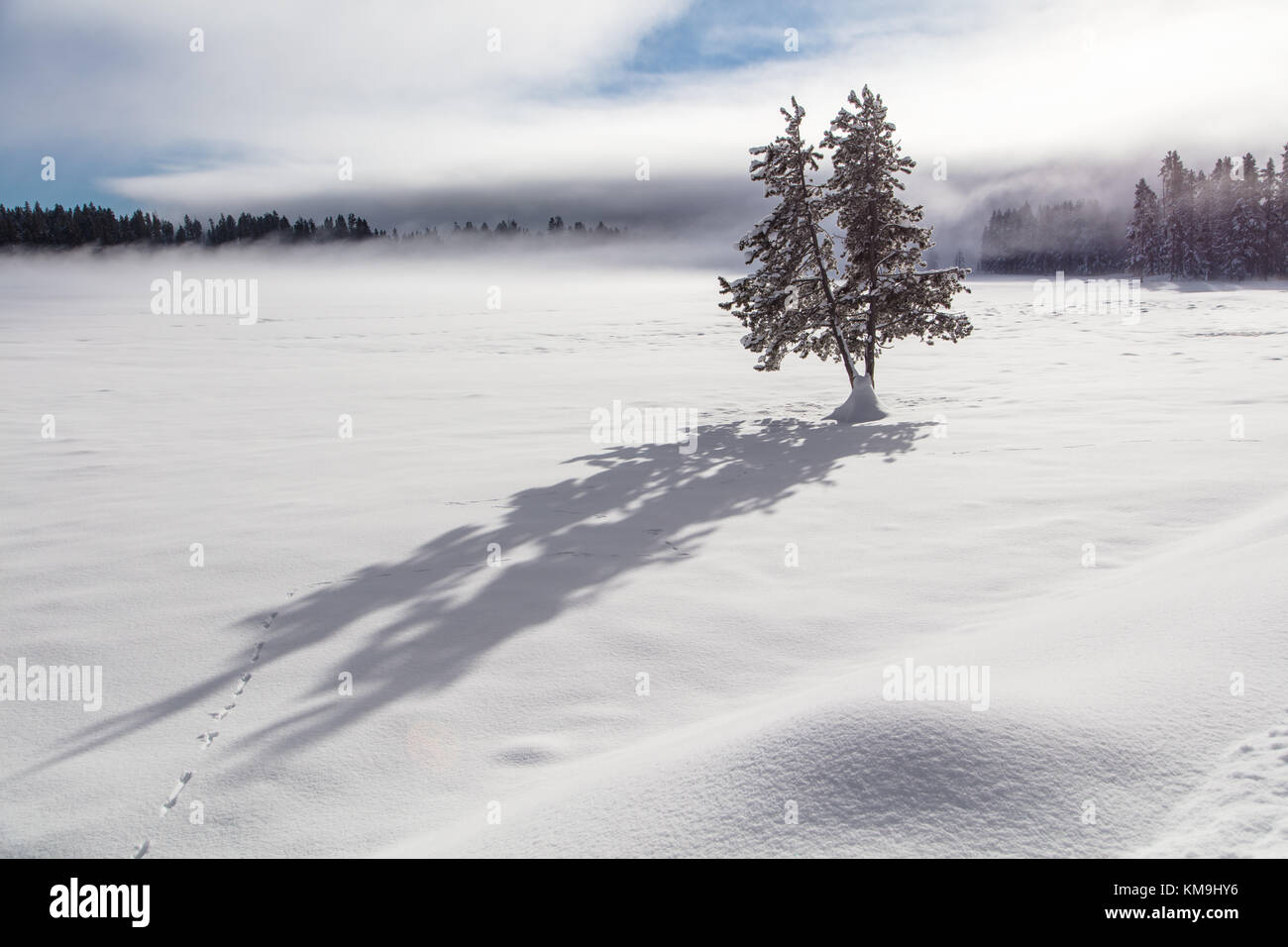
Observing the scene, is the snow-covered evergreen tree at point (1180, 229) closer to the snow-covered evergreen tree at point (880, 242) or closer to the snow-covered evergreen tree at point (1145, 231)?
the snow-covered evergreen tree at point (1145, 231)

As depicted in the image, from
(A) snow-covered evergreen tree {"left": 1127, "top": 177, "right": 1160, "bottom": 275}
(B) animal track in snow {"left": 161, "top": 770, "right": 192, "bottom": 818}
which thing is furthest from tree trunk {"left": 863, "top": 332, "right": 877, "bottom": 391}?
(A) snow-covered evergreen tree {"left": 1127, "top": 177, "right": 1160, "bottom": 275}

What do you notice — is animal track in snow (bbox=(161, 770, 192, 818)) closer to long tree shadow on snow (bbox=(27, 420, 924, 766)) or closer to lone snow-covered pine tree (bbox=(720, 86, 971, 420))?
long tree shadow on snow (bbox=(27, 420, 924, 766))

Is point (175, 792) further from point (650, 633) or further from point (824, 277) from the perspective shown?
point (824, 277)

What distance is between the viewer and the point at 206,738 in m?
4.60

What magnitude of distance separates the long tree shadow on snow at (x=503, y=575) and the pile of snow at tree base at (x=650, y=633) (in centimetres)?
5

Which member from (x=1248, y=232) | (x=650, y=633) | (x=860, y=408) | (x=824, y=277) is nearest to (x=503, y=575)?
(x=650, y=633)

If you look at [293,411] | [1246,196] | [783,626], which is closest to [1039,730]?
[783,626]

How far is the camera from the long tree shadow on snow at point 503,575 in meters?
5.18

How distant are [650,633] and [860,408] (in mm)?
12499

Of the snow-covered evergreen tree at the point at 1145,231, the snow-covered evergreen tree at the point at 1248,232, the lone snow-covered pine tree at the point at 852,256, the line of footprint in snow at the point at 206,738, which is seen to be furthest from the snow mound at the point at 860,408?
the snow-covered evergreen tree at the point at 1145,231

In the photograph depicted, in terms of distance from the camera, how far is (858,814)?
9.95ft

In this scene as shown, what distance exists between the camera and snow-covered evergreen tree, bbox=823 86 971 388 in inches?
691
